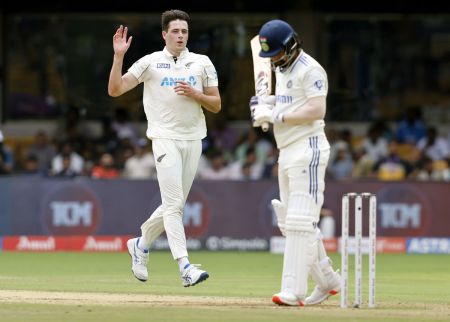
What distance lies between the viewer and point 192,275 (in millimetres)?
7578

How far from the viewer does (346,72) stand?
59.2 ft

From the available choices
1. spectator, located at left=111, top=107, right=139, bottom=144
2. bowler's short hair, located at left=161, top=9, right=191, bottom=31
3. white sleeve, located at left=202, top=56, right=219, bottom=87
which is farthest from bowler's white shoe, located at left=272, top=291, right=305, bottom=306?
spectator, located at left=111, top=107, right=139, bottom=144

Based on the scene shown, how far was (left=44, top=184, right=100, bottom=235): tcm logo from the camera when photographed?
14062mm

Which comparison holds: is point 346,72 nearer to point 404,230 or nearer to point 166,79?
point 404,230

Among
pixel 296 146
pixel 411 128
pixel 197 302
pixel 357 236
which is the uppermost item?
pixel 296 146

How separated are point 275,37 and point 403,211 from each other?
781cm

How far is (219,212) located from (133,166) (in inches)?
58.2

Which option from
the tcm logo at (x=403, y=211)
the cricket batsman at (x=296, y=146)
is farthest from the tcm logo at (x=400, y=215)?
the cricket batsman at (x=296, y=146)

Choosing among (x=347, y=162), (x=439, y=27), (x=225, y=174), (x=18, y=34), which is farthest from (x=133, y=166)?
(x=439, y=27)

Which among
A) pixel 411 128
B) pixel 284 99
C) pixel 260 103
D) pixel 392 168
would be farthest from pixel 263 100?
pixel 411 128

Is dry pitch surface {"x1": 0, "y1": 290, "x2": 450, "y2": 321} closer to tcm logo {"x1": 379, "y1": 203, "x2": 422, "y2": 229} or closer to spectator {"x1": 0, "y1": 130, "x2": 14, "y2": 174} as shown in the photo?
tcm logo {"x1": 379, "y1": 203, "x2": 422, "y2": 229}

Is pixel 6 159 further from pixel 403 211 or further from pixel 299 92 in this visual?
pixel 299 92

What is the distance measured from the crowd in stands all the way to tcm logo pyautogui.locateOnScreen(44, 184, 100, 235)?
507 millimetres

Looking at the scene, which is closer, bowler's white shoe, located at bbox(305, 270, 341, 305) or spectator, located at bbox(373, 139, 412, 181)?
bowler's white shoe, located at bbox(305, 270, 341, 305)
